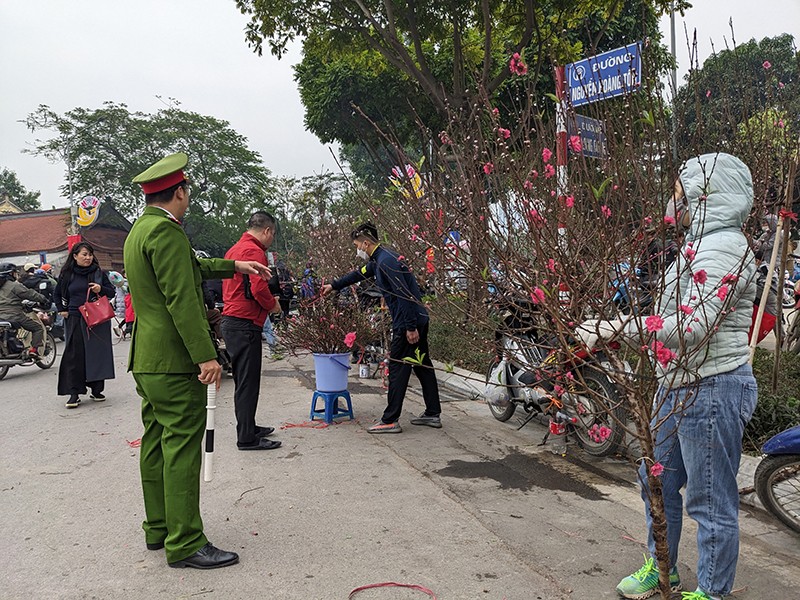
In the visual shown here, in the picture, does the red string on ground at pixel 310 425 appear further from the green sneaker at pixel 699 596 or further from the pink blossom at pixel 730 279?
the pink blossom at pixel 730 279

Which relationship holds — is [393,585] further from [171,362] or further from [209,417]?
[171,362]

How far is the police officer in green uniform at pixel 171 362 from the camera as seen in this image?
316 centimetres

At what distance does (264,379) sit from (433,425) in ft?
12.7

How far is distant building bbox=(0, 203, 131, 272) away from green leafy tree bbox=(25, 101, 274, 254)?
2199 millimetres

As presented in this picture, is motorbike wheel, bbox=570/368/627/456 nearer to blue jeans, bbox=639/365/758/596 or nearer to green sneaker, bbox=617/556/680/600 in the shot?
green sneaker, bbox=617/556/680/600

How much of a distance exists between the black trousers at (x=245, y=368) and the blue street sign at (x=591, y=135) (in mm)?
2986

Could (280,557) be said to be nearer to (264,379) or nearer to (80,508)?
(80,508)

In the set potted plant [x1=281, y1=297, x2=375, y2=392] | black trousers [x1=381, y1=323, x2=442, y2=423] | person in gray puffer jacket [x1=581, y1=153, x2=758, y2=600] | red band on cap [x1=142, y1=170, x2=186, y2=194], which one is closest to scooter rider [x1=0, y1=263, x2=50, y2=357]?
potted plant [x1=281, y1=297, x2=375, y2=392]

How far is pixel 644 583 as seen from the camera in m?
2.84

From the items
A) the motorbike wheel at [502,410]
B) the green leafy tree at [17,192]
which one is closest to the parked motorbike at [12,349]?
the motorbike wheel at [502,410]

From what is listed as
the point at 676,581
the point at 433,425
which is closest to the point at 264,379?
the point at 433,425

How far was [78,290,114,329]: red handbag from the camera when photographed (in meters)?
7.40

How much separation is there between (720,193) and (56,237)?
44.8 metres

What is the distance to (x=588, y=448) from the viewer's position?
4.97 m
